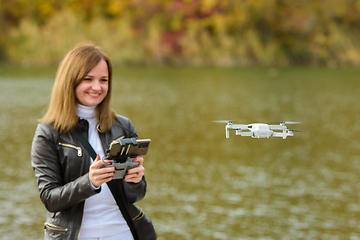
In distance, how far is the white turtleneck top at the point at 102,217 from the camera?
6.67ft

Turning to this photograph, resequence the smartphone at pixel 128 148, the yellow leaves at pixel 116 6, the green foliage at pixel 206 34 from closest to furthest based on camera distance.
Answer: the smartphone at pixel 128 148
the green foliage at pixel 206 34
the yellow leaves at pixel 116 6

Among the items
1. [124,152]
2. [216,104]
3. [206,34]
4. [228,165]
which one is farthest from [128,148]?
[206,34]

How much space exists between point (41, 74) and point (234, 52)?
2176 centimetres

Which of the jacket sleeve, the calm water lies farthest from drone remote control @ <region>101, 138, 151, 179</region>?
the calm water

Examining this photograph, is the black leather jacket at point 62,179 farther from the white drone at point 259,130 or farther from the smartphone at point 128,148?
the white drone at point 259,130

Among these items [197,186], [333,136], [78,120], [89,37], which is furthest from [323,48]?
[78,120]

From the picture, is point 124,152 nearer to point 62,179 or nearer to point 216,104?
point 62,179

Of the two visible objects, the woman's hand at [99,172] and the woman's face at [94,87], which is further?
the woman's face at [94,87]

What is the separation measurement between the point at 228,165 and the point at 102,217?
13.6 m

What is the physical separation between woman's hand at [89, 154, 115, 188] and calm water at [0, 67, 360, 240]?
77cm

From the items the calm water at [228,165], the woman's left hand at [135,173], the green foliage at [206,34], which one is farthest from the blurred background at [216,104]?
the woman's left hand at [135,173]

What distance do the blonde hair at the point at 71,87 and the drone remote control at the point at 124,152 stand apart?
31cm

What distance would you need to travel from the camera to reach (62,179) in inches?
81.6

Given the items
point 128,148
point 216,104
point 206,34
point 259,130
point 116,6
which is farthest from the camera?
point 116,6
